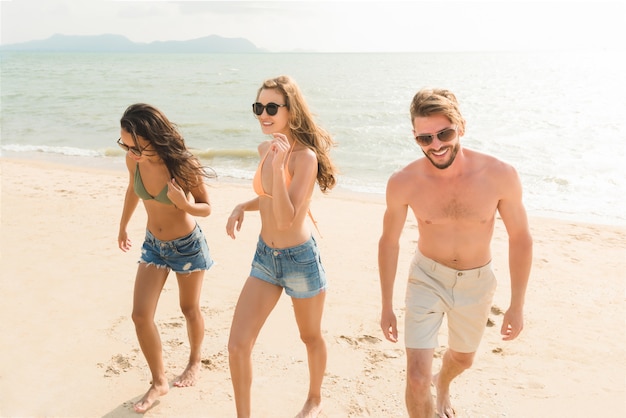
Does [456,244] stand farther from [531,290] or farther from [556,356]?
[531,290]

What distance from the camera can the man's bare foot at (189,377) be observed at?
4.49 meters

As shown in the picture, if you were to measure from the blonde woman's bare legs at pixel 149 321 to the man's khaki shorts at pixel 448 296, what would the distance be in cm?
175

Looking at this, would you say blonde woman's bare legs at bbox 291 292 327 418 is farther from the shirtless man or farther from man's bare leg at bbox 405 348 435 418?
man's bare leg at bbox 405 348 435 418

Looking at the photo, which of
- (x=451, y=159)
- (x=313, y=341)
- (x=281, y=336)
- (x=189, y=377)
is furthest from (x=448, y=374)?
(x=189, y=377)

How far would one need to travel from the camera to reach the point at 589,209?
11219 millimetres

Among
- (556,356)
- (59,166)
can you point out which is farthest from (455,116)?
(59,166)

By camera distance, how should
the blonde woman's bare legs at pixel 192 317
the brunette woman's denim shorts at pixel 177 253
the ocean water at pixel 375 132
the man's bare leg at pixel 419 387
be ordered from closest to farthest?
1. the man's bare leg at pixel 419 387
2. the brunette woman's denim shorts at pixel 177 253
3. the blonde woman's bare legs at pixel 192 317
4. the ocean water at pixel 375 132

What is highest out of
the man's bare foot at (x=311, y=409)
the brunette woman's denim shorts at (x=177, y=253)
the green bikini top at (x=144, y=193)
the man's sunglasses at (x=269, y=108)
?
the man's sunglasses at (x=269, y=108)

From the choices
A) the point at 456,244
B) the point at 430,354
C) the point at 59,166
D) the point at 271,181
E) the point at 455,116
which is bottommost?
the point at 59,166

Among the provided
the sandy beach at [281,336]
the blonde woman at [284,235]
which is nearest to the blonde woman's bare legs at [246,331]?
the blonde woman at [284,235]

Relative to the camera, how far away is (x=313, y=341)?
3.84 m

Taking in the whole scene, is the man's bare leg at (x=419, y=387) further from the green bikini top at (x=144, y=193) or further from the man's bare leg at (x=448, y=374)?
the green bikini top at (x=144, y=193)

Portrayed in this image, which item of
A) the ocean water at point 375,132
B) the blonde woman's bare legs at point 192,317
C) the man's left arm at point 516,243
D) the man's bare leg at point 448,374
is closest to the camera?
the man's left arm at point 516,243

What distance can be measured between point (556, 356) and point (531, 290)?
61.8 inches
